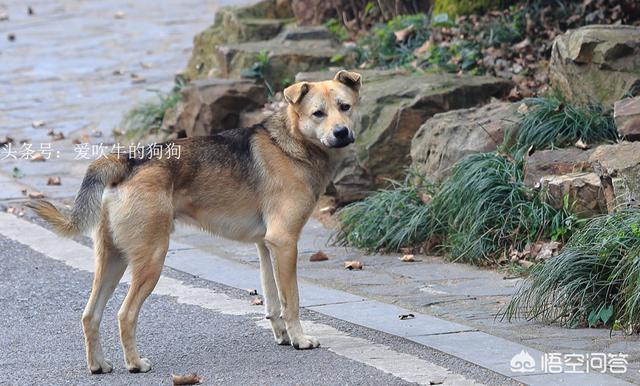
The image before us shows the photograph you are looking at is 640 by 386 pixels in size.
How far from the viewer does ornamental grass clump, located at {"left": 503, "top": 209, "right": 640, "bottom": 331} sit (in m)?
6.58

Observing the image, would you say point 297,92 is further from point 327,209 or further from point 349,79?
point 327,209

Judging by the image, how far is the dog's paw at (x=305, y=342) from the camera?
652 centimetres

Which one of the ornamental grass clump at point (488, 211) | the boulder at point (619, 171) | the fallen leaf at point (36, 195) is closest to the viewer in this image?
the boulder at point (619, 171)

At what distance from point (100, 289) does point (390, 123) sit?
167 inches

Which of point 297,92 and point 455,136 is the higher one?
point 297,92

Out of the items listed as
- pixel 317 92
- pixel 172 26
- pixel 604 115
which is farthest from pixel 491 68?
pixel 172 26

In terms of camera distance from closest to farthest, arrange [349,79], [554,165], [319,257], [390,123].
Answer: [349,79]
[554,165]
[319,257]
[390,123]

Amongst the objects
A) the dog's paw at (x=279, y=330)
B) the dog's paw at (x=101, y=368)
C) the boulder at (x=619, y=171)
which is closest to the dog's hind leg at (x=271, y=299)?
the dog's paw at (x=279, y=330)

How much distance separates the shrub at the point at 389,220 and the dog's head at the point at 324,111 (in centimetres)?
213

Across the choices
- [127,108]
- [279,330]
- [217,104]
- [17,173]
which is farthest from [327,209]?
[127,108]

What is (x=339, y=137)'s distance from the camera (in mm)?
6641

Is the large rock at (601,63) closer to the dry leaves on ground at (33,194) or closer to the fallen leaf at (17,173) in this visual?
the dry leaves on ground at (33,194)

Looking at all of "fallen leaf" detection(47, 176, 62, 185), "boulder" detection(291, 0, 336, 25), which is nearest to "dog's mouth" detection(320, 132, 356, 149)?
"fallen leaf" detection(47, 176, 62, 185)

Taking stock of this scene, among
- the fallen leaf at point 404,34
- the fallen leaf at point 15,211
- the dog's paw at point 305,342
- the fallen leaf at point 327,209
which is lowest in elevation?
the fallen leaf at point 327,209
